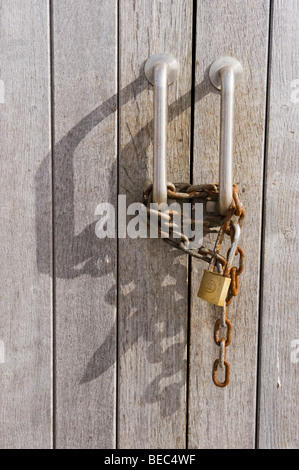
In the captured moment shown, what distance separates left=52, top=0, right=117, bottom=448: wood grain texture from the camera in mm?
691

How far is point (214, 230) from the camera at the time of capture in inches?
27.2

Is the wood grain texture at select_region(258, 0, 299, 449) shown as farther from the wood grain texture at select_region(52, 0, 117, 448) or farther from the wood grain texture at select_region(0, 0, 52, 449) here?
the wood grain texture at select_region(0, 0, 52, 449)

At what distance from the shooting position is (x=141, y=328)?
74 centimetres

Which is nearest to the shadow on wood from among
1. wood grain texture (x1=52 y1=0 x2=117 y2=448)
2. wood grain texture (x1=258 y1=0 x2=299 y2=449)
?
wood grain texture (x1=52 y1=0 x2=117 y2=448)

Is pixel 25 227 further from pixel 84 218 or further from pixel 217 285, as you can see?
pixel 217 285

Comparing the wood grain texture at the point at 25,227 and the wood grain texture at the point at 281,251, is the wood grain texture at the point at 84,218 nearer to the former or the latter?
the wood grain texture at the point at 25,227

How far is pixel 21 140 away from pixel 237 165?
0.37 metres

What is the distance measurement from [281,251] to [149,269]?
23cm

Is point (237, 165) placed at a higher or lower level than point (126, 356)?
higher

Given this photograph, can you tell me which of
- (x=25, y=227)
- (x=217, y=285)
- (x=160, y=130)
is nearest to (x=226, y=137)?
(x=160, y=130)

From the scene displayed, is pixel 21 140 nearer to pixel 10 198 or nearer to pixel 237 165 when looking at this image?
pixel 10 198
